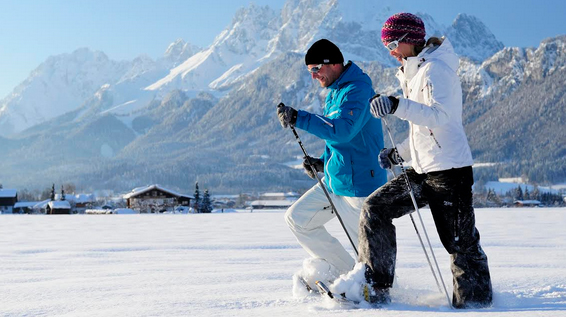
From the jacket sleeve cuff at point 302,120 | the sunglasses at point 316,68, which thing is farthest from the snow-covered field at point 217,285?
the sunglasses at point 316,68

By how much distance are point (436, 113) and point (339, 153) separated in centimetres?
81

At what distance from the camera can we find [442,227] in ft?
11.0

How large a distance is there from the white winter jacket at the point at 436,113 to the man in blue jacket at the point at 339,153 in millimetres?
414

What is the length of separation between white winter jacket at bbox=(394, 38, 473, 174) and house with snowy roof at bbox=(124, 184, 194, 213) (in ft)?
231

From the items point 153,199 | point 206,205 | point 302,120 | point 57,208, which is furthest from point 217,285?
point 153,199

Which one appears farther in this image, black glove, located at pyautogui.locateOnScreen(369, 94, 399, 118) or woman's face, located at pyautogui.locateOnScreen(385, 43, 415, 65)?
woman's face, located at pyautogui.locateOnScreen(385, 43, 415, 65)

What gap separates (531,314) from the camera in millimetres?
2934

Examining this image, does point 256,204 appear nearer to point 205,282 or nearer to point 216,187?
point 216,187

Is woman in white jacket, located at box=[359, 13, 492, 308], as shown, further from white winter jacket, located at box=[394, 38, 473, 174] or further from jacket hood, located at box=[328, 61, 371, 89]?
jacket hood, located at box=[328, 61, 371, 89]

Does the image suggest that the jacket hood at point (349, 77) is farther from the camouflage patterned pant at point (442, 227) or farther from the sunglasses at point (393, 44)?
the camouflage patterned pant at point (442, 227)

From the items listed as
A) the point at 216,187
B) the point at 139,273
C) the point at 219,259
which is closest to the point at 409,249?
the point at 219,259

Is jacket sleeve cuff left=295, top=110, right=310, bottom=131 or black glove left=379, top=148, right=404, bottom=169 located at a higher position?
jacket sleeve cuff left=295, top=110, right=310, bottom=131

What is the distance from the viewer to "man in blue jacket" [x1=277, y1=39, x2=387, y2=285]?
3609 mm

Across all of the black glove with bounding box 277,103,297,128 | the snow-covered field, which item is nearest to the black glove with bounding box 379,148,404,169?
the black glove with bounding box 277,103,297,128
